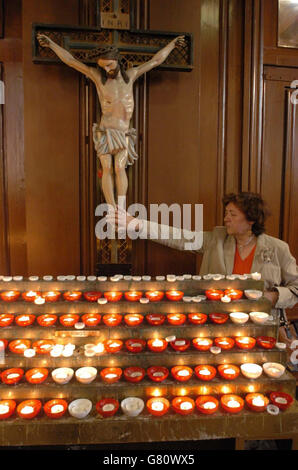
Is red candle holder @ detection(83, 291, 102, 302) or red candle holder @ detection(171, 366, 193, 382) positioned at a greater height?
red candle holder @ detection(83, 291, 102, 302)

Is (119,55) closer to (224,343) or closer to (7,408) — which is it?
(224,343)

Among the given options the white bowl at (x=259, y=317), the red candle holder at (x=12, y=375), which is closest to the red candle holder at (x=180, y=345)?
the white bowl at (x=259, y=317)

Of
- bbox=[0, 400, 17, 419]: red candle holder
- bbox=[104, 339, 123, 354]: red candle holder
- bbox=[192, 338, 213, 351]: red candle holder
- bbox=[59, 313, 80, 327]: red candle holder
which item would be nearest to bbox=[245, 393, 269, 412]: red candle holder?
bbox=[192, 338, 213, 351]: red candle holder

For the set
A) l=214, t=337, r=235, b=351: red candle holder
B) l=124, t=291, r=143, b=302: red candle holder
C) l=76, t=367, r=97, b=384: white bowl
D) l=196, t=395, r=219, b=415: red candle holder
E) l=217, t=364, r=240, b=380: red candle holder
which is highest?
l=124, t=291, r=143, b=302: red candle holder

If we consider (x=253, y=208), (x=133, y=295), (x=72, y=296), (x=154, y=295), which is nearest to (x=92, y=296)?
(x=72, y=296)

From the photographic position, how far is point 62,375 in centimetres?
131

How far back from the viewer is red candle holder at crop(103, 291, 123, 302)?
1.60 meters

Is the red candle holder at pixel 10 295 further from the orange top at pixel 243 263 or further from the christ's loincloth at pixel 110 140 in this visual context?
the orange top at pixel 243 263

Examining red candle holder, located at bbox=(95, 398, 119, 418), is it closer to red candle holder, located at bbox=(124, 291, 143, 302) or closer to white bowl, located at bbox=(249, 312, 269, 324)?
red candle holder, located at bbox=(124, 291, 143, 302)

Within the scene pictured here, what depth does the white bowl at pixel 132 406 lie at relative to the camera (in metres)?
1.25

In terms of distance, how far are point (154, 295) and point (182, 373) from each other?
39 cm

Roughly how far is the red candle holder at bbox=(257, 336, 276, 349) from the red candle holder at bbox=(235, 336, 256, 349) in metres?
0.03

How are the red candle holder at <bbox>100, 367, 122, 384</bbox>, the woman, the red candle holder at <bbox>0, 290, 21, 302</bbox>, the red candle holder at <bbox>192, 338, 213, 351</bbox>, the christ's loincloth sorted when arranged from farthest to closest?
the christ's loincloth → the woman → the red candle holder at <bbox>0, 290, 21, 302</bbox> → the red candle holder at <bbox>192, 338, 213, 351</bbox> → the red candle holder at <bbox>100, 367, 122, 384</bbox>
